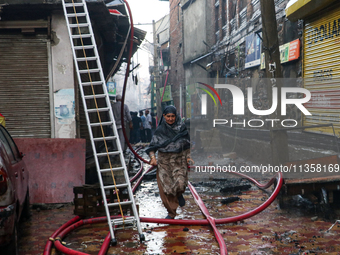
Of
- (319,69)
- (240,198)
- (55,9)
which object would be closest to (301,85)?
(319,69)

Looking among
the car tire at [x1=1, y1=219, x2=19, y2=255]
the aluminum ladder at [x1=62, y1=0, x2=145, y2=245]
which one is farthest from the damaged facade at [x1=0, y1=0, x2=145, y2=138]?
the car tire at [x1=1, y1=219, x2=19, y2=255]

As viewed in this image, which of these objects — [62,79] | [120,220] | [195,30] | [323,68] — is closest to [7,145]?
[120,220]

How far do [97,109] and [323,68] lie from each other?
253 inches

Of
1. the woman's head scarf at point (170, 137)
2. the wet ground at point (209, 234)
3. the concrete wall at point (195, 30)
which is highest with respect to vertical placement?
the concrete wall at point (195, 30)

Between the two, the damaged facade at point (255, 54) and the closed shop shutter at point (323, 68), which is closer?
the closed shop shutter at point (323, 68)

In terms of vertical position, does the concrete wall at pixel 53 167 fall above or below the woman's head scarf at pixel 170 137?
below

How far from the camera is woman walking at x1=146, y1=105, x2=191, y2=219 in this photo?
520 cm

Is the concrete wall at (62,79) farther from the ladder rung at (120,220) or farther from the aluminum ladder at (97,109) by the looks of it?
the ladder rung at (120,220)

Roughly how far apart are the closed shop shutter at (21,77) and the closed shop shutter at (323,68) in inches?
262

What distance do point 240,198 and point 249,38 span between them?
8.86 meters

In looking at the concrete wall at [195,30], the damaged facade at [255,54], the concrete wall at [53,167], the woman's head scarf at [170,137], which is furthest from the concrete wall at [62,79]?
the concrete wall at [195,30]

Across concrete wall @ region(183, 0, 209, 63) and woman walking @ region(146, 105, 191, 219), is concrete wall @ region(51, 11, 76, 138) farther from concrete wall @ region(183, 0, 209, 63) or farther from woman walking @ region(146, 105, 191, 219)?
concrete wall @ region(183, 0, 209, 63)

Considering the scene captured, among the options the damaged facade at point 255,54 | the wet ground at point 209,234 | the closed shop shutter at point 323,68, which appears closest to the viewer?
the wet ground at point 209,234

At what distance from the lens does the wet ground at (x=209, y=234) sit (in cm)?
391
